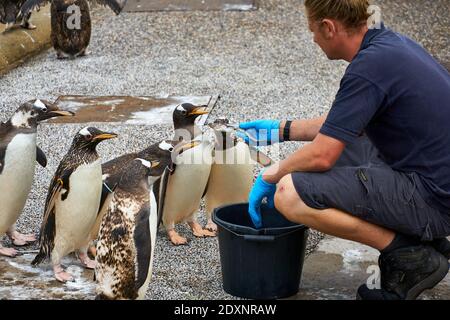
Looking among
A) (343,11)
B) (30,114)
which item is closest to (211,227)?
(30,114)

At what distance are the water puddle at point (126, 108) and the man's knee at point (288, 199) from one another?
9.83 feet

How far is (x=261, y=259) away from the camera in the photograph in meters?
3.83

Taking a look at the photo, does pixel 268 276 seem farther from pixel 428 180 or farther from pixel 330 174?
pixel 428 180

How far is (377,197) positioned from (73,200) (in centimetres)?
142

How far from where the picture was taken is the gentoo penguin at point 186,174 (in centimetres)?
457

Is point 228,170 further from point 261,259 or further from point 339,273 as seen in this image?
point 261,259

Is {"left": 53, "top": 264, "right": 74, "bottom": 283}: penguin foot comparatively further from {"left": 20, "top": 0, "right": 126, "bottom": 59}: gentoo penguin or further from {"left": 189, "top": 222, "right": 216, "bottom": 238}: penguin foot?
{"left": 20, "top": 0, "right": 126, "bottom": 59}: gentoo penguin

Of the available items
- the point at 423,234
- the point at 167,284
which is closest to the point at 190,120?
the point at 167,284

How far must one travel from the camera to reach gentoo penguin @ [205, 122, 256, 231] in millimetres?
4602

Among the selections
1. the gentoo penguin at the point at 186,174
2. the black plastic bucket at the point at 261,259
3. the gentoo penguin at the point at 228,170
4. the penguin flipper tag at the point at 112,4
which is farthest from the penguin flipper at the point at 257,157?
the penguin flipper tag at the point at 112,4

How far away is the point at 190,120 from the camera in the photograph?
4637 mm

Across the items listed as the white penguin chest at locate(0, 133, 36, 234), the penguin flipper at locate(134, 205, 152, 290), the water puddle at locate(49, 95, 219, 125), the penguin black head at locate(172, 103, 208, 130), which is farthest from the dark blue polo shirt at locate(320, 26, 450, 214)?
the water puddle at locate(49, 95, 219, 125)

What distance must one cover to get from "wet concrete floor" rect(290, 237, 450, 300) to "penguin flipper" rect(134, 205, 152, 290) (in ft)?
2.41
